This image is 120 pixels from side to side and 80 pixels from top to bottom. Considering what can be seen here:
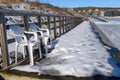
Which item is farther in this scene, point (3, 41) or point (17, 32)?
point (17, 32)

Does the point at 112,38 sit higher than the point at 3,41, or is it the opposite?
the point at 3,41

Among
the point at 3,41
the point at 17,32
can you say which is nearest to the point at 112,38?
the point at 17,32

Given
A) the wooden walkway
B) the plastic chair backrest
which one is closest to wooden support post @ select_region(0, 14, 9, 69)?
the plastic chair backrest

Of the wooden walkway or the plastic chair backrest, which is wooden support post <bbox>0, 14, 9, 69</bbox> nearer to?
the plastic chair backrest

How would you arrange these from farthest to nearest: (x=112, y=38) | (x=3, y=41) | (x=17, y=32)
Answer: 1. (x=112, y=38)
2. (x=17, y=32)
3. (x=3, y=41)

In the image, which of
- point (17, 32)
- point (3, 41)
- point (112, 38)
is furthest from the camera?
point (112, 38)

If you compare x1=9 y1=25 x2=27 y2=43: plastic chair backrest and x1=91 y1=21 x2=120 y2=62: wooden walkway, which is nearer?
x1=9 y1=25 x2=27 y2=43: plastic chair backrest

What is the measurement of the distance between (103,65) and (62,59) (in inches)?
40.1

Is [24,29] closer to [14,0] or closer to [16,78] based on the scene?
[16,78]

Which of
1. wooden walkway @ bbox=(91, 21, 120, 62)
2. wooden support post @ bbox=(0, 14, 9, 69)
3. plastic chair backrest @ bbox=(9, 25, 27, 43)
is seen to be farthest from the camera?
wooden walkway @ bbox=(91, 21, 120, 62)

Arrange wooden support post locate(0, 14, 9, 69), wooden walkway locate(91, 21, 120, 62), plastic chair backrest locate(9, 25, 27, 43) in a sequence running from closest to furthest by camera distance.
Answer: wooden support post locate(0, 14, 9, 69) → plastic chair backrest locate(9, 25, 27, 43) → wooden walkway locate(91, 21, 120, 62)

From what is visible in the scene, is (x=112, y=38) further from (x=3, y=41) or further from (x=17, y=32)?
(x=3, y=41)

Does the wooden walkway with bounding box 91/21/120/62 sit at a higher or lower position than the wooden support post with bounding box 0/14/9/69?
lower

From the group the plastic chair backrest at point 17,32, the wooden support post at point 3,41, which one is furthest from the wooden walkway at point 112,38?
the wooden support post at point 3,41
